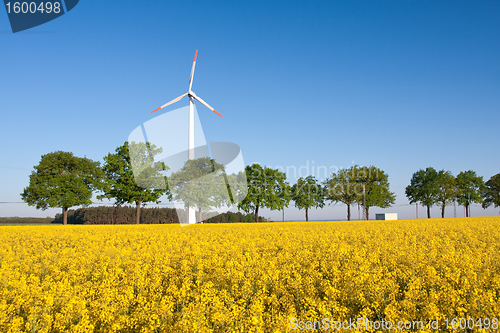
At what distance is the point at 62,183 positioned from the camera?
57156mm

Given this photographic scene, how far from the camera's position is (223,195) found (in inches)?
2308

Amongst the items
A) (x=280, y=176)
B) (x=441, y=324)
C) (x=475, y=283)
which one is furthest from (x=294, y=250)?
(x=280, y=176)

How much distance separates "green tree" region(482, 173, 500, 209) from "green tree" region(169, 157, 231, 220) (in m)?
90.5

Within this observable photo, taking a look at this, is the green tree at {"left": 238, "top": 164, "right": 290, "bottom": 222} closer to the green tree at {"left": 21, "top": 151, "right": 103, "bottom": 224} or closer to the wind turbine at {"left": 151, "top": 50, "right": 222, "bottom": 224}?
the wind turbine at {"left": 151, "top": 50, "right": 222, "bottom": 224}

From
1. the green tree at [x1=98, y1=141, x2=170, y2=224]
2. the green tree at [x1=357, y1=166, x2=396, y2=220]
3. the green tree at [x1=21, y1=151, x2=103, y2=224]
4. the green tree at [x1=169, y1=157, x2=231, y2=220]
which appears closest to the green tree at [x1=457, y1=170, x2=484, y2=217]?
the green tree at [x1=357, y1=166, x2=396, y2=220]

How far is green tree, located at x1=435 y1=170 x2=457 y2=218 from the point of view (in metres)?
88.9

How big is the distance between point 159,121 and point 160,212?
57.4 metres

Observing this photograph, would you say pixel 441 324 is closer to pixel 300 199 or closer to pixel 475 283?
pixel 475 283

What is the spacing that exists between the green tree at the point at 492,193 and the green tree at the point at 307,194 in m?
61.2

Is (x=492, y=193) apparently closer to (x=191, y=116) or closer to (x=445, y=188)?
(x=445, y=188)

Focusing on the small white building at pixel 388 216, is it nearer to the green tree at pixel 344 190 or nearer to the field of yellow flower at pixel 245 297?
the green tree at pixel 344 190

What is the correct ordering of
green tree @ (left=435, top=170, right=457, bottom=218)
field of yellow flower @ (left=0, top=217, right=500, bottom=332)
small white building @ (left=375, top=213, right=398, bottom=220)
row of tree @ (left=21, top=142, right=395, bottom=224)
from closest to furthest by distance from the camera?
field of yellow flower @ (left=0, top=217, right=500, bottom=332)
row of tree @ (left=21, top=142, right=395, bottom=224)
small white building @ (left=375, top=213, right=398, bottom=220)
green tree @ (left=435, top=170, right=457, bottom=218)

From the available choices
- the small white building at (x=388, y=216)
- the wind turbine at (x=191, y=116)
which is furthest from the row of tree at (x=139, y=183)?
the small white building at (x=388, y=216)

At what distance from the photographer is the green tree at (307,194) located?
77.6 meters
